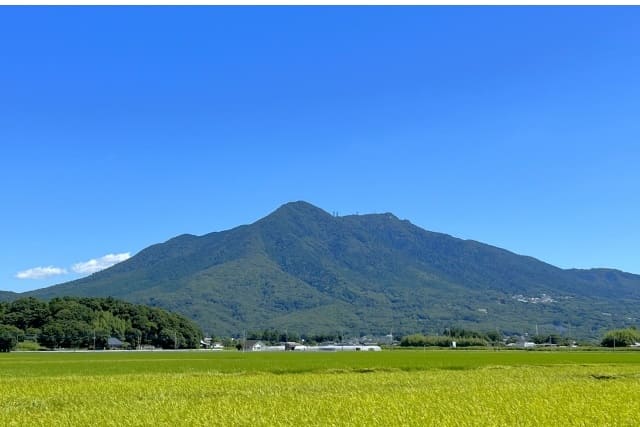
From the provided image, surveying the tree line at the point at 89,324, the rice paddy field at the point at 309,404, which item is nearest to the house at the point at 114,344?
the tree line at the point at 89,324

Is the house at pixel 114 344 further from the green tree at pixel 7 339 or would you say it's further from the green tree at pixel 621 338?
the green tree at pixel 621 338

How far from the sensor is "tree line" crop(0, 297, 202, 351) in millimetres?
136375

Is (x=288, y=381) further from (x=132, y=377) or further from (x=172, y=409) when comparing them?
(x=172, y=409)

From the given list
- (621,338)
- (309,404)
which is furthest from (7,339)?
(621,338)

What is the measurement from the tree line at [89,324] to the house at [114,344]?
937 mm

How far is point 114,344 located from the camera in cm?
14538

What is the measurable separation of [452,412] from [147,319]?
143 metres

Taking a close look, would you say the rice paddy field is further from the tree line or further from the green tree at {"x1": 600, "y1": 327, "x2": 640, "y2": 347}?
the green tree at {"x1": 600, "y1": 327, "x2": 640, "y2": 347}

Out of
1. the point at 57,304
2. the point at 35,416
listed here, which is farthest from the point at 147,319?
the point at 35,416

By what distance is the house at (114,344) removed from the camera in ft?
471

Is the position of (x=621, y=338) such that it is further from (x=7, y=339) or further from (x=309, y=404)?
(x=309, y=404)

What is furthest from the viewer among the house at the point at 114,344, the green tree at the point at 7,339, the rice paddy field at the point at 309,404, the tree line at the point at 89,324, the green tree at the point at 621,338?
the green tree at the point at 621,338

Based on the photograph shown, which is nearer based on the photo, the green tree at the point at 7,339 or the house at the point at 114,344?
the green tree at the point at 7,339

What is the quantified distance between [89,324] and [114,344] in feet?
22.4
